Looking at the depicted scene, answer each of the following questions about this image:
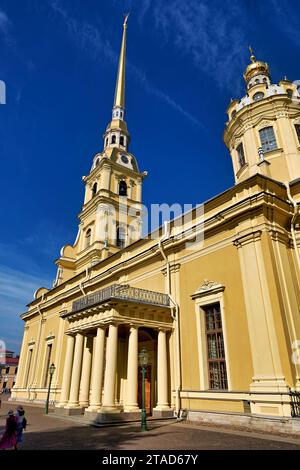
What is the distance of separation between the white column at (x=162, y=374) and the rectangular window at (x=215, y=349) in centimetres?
205

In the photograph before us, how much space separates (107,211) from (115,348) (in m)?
19.0

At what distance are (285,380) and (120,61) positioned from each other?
46770 millimetres

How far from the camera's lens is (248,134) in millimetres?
19625

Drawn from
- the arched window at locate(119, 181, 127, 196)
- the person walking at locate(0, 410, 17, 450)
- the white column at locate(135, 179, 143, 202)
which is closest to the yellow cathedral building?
the person walking at locate(0, 410, 17, 450)

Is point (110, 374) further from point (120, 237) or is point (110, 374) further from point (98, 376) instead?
point (120, 237)

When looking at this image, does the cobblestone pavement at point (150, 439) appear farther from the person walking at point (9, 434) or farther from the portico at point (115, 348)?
the portico at point (115, 348)

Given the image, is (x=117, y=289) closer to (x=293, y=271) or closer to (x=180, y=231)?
(x=180, y=231)

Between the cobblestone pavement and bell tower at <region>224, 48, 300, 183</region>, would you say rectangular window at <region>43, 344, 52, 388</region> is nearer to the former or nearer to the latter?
the cobblestone pavement

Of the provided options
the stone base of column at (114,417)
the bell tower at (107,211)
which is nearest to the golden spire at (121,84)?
the bell tower at (107,211)

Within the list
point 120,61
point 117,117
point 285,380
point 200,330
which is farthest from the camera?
point 120,61

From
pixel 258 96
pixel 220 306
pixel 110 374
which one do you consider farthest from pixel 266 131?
pixel 110 374

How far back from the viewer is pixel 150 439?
9.24 meters

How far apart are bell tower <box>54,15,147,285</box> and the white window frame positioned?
15.0 meters
